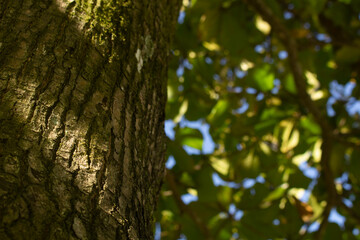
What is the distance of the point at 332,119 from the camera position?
2688 millimetres

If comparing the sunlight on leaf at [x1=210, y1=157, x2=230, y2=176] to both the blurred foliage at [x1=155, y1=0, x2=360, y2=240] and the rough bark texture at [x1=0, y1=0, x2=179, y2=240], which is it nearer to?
the blurred foliage at [x1=155, y1=0, x2=360, y2=240]

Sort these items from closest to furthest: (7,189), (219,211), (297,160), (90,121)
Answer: (7,189) → (90,121) → (219,211) → (297,160)

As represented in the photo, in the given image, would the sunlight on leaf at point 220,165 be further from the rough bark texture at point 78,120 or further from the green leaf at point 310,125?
the rough bark texture at point 78,120

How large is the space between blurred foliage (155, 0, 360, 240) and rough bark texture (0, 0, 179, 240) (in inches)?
41.2

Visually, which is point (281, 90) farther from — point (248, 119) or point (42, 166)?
point (42, 166)

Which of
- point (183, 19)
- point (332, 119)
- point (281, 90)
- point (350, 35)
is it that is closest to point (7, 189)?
point (183, 19)

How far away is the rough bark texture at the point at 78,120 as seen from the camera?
0.61 metres

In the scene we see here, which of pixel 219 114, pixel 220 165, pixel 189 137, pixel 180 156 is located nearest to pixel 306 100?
pixel 219 114

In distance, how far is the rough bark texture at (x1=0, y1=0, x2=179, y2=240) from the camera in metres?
0.61

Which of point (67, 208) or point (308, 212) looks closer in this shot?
point (67, 208)

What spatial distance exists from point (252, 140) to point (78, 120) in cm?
171

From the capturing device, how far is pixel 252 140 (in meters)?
2.32

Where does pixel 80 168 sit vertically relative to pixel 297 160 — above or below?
below

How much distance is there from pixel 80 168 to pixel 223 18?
5.88 feet
